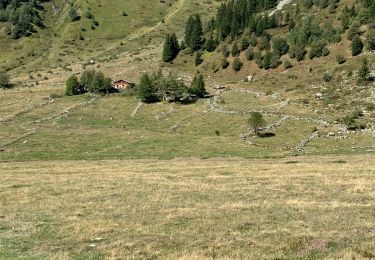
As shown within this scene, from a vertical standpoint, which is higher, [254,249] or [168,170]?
[254,249]

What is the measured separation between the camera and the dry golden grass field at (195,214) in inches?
882

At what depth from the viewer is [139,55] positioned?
19350 cm

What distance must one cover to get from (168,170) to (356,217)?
33693 millimetres

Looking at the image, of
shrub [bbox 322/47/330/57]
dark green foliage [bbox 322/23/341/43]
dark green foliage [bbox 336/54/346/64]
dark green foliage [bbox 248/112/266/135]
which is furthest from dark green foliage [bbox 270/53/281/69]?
dark green foliage [bbox 248/112/266/135]

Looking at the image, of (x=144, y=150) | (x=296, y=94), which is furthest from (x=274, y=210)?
(x=296, y=94)

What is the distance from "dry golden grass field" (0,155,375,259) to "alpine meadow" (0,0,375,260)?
157 millimetres

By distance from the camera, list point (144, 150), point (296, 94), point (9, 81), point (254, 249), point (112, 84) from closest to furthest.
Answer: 1. point (254, 249)
2. point (144, 150)
3. point (296, 94)
4. point (112, 84)
5. point (9, 81)

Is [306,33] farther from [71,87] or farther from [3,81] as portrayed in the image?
[3,81]

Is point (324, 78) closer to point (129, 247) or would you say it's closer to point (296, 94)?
point (296, 94)

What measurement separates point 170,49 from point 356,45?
68.5 meters

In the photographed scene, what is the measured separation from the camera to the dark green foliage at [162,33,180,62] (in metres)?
174

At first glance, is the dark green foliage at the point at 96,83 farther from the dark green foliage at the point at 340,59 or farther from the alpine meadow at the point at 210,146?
the dark green foliage at the point at 340,59

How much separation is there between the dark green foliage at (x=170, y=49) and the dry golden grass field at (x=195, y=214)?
123 m

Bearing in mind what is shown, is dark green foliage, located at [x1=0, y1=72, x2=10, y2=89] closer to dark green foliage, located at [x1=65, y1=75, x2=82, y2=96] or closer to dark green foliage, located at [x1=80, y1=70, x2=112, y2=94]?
dark green foliage, located at [x1=65, y1=75, x2=82, y2=96]
